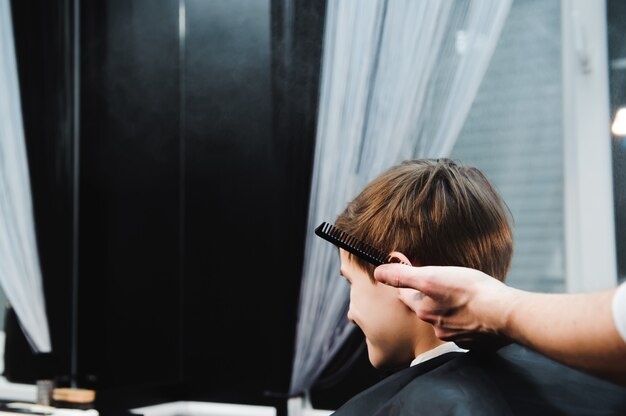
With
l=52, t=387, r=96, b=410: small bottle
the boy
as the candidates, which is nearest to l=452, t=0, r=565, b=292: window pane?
the boy

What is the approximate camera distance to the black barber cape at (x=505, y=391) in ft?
2.60

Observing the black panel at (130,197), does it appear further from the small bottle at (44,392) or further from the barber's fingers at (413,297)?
the barber's fingers at (413,297)

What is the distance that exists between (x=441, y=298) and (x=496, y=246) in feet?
1.04

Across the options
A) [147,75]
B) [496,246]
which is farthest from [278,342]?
[496,246]

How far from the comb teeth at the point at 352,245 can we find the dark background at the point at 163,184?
56.3 inches

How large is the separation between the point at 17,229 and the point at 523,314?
2.64 m

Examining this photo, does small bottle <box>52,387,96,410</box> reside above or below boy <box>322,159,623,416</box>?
below

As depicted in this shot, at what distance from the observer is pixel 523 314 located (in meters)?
0.75

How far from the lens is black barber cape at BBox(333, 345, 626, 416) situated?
0.79m

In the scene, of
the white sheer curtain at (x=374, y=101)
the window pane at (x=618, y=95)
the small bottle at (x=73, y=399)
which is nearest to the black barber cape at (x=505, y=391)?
the window pane at (x=618, y=95)

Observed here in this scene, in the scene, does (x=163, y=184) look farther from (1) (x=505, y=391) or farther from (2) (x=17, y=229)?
(1) (x=505, y=391)

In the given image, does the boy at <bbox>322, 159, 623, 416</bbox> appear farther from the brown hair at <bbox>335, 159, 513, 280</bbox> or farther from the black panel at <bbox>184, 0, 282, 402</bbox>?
the black panel at <bbox>184, 0, 282, 402</bbox>

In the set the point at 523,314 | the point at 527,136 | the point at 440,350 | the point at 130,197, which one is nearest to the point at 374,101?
the point at 527,136

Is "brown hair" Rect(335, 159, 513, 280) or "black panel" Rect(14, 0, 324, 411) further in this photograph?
"black panel" Rect(14, 0, 324, 411)
